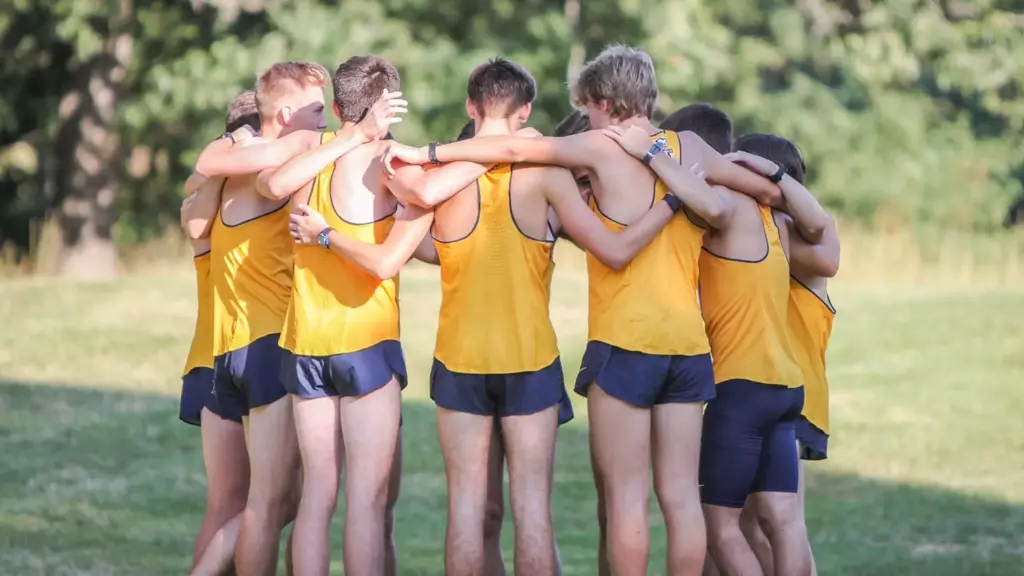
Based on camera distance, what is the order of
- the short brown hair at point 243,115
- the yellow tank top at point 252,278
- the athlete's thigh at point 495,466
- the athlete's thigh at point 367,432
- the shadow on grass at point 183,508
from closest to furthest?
the athlete's thigh at point 367,432 < the athlete's thigh at point 495,466 < the yellow tank top at point 252,278 < the short brown hair at point 243,115 < the shadow on grass at point 183,508

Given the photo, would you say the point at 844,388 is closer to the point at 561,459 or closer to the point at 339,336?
the point at 561,459

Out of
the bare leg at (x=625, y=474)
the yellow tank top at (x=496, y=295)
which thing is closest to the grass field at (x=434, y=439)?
the bare leg at (x=625, y=474)

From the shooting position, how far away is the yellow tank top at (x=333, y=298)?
5.41m

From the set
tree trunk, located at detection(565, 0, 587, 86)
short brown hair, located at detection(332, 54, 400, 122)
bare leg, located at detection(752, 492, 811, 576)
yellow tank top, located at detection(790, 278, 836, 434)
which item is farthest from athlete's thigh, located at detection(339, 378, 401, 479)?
tree trunk, located at detection(565, 0, 587, 86)

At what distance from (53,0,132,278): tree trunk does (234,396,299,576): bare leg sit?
15766mm

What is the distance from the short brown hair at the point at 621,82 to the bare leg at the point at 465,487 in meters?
1.24

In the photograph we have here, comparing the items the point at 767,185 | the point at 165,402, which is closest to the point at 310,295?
the point at 767,185

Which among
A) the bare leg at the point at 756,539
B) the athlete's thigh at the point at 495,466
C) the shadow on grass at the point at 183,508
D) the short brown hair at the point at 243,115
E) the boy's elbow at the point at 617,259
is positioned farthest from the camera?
the shadow on grass at the point at 183,508

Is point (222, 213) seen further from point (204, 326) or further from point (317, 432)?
point (317, 432)

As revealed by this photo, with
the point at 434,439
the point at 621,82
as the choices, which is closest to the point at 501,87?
the point at 621,82

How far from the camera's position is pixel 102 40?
66.1ft

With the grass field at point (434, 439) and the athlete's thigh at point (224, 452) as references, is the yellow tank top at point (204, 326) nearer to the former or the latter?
the athlete's thigh at point (224, 452)

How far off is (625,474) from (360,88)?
5.65 ft

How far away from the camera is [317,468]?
5.43 meters
